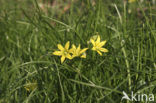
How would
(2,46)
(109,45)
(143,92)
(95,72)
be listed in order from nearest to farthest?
1. (143,92)
2. (95,72)
3. (109,45)
4. (2,46)

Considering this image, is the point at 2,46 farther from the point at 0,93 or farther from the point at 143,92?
the point at 143,92

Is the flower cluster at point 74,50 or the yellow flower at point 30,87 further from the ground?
the flower cluster at point 74,50

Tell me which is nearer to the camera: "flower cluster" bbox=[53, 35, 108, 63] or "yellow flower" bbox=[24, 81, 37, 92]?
"flower cluster" bbox=[53, 35, 108, 63]

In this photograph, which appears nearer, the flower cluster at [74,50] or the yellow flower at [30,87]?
the flower cluster at [74,50]

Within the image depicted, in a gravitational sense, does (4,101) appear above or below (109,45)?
below

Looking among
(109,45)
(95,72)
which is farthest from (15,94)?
(109,45)

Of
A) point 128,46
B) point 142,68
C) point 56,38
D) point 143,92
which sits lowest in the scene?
point 143,92

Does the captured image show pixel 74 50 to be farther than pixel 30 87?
No

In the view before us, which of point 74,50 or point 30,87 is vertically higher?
point 74,50

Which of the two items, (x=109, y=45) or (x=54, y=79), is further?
(x=109, y=45)

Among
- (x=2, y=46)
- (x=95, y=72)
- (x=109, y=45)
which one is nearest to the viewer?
(x=95, y=72)

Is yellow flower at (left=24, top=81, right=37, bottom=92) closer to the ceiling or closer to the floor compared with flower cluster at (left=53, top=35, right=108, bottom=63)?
closer to the floor
